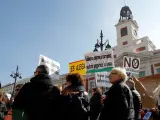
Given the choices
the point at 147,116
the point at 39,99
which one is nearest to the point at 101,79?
the point at 147,116

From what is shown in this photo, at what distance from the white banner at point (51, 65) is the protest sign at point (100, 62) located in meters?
2.06

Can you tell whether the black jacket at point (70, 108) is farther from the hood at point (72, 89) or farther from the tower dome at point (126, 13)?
the tower dome at point (126, 13)

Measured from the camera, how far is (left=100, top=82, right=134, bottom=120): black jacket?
388cm

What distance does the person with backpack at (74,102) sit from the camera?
158 inches

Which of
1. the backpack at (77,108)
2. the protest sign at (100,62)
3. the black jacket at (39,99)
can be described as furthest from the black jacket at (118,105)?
the protest sign at (100,62)

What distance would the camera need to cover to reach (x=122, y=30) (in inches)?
2399

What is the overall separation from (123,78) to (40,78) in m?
1.46

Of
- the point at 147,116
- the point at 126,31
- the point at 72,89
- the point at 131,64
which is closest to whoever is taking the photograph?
the point at 72,89

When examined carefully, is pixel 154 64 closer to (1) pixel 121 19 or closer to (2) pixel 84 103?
(1) pixel 121 19

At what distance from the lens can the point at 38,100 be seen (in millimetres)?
3746

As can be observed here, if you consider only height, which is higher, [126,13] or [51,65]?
[126,13]

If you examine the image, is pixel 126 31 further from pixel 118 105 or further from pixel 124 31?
pixel 118 105

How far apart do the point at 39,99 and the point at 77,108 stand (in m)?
0.69

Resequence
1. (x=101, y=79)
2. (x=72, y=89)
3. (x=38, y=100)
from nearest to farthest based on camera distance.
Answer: (x=38, y=100) → (x=72, y=89) → (x=101, y=79)
